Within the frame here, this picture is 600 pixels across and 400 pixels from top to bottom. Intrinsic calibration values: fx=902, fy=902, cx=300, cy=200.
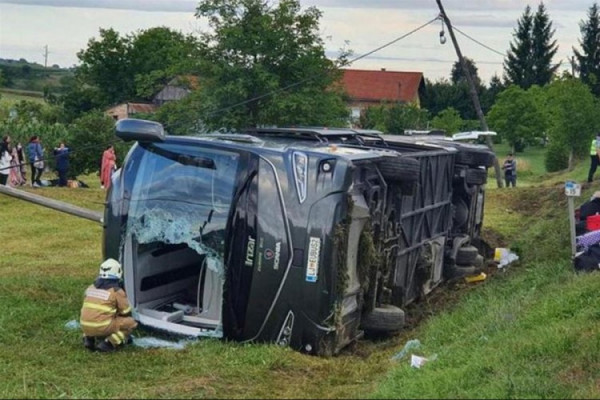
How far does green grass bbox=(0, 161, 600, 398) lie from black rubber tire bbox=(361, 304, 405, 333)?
16 centimetres

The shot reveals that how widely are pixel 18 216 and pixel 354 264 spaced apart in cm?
1321

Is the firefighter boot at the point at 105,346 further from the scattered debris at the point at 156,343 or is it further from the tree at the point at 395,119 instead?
the tree at the point at 395,119

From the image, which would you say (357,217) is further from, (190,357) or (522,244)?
(522,244)

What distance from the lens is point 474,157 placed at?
1307 cm

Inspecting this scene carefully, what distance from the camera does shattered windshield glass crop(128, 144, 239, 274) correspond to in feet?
26.1

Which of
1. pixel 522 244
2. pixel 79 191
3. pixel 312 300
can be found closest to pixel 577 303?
pixel 312 300

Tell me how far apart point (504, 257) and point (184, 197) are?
756cm

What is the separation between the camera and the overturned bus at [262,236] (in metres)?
7.52

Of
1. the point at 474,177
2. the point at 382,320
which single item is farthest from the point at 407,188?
the point at 474,177

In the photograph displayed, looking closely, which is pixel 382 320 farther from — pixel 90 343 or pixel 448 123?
pixel 448 123

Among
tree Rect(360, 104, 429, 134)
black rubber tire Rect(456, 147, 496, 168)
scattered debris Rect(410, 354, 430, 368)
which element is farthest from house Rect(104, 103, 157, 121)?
scattered debris Rect(410, 354, 430, 368)

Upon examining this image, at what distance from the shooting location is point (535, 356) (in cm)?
671

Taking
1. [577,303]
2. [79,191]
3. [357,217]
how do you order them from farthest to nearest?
1. [79,191]
2. [577,303]
3. [357,217]

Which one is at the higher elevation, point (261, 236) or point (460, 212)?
point (261, 236)
